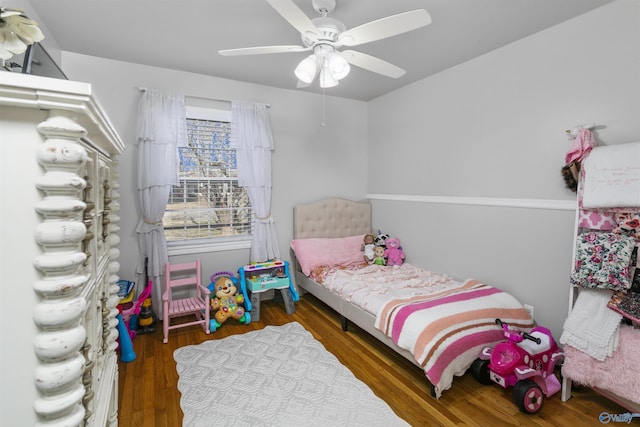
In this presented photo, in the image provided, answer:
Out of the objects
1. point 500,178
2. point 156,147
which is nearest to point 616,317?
point 500,178

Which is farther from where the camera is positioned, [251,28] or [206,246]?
[206,246]

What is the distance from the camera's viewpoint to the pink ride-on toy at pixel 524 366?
1888 mm

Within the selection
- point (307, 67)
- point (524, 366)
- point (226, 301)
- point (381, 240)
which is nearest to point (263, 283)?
point (226, 301)

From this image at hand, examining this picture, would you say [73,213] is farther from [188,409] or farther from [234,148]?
[234,148]

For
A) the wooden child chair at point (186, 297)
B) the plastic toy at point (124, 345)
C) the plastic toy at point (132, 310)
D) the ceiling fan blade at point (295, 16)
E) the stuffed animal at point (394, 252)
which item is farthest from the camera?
the stuffed animal at point (394, 252)

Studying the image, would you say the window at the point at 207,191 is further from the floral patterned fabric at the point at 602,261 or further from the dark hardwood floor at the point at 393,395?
the floral patterned fabric at the point at 602,261

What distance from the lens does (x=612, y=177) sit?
1.88 meters

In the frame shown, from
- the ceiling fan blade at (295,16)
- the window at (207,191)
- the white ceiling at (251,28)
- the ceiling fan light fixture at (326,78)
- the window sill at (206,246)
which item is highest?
the white ceiling at (251,28)

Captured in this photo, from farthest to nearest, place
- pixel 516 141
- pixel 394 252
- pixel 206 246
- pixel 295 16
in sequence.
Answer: pixel 394 252, pixel 206 246, pixel 516 141, pixel 295 16

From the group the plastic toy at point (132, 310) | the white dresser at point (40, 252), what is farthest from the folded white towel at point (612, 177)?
the plastic toy at point (132, 310)

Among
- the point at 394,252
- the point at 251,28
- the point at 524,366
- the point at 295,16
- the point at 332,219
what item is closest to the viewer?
the point at 295,16

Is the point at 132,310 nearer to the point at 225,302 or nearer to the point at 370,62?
the point at 225,302

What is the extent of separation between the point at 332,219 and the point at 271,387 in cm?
225

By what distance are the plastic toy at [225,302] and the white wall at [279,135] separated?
0.33 meters
